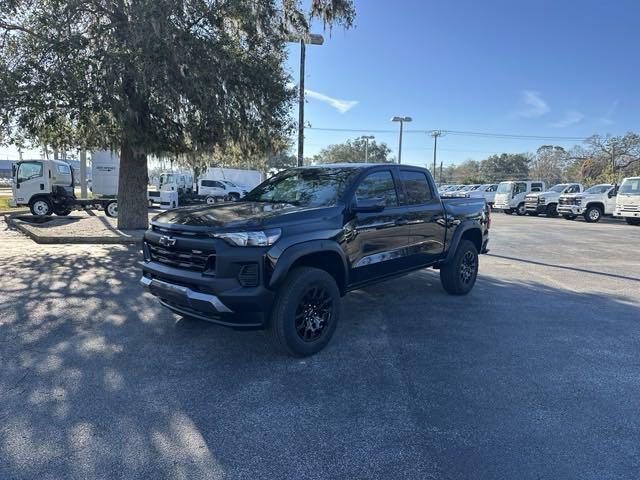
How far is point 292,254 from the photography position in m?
3.79

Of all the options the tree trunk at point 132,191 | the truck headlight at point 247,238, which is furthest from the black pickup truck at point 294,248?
the tree trunk at point 132,191

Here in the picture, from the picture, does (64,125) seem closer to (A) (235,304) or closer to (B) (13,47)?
(B) (13,47)

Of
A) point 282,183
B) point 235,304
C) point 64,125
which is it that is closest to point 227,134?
point 64,125

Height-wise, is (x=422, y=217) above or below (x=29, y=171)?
below

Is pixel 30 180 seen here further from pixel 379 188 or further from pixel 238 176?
pixel 238 176

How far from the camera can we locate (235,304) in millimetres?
3580

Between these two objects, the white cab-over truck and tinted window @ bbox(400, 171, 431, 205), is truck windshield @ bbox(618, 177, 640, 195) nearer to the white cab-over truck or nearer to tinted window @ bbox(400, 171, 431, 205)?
tinted window @ bbox(400, 171, 431, 205)

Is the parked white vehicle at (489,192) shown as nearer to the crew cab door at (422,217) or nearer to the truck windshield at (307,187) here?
the crew cab door at (422,217)

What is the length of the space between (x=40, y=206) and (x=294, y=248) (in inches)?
643

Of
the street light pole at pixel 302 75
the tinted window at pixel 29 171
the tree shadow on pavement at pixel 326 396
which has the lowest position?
the tree shadow on pavement at pixel 326 396

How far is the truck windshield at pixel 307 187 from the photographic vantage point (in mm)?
4605

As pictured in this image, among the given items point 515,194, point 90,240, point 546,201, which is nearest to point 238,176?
point 515,194

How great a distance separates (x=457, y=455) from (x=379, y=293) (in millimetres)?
3885

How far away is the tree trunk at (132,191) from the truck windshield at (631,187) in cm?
2091
